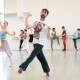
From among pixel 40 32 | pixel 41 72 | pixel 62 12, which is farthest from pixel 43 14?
pixel 62 12

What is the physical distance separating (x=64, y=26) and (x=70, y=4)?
1657 mm

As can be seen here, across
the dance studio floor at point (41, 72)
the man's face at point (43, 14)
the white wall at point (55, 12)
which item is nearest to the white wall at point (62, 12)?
the white wall at point (55, 12)

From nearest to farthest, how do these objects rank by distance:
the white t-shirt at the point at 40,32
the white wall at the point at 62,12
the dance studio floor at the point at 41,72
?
the white t-shirt at the point at 40,32
the dance studio floor at the point at 41,72
the white wall at the point at 62,12

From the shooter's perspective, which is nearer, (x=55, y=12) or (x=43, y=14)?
(x=43, y=14)

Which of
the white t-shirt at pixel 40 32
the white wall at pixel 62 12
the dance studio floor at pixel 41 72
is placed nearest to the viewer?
the white t-shirt at pixel 40 32

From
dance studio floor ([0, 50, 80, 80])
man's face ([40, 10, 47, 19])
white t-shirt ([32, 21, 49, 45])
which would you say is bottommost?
dance studio floor ([0, 50, 80, 80])

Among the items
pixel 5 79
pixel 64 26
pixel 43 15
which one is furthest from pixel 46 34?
pixel 64 26

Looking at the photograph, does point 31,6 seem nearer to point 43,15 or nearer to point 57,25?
point 57,25

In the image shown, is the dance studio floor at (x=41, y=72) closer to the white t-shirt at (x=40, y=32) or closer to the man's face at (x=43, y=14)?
the white t-shirt at (x=40, y=32)

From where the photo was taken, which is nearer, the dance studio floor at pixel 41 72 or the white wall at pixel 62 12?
the dance studio floor at pixel 41 72

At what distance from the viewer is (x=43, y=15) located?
581cm

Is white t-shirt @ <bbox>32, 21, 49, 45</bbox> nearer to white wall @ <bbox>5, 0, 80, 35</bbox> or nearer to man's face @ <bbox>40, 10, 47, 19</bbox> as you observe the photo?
man's face @ <bbox>40, 10, 47, 19</bbox>

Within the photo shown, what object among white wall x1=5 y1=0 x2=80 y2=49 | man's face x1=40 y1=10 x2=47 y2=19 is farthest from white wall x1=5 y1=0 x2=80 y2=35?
man's face x1=40 y1=10 x2=47 y2=19

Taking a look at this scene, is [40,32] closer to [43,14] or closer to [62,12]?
[43,14]
